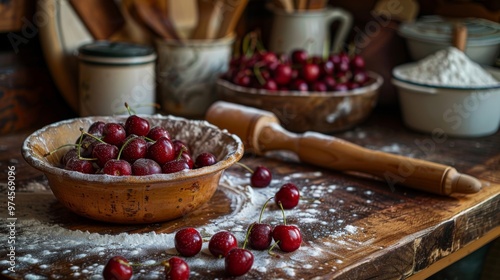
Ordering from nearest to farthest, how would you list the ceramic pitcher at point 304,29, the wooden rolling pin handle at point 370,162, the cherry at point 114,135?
the cherry at point 114,135 → the wooden rolling pin handle at point 370,162 → the ceramic pitcher at point 304,29

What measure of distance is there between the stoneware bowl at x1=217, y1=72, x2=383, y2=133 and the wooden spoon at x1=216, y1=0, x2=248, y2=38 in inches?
7.7

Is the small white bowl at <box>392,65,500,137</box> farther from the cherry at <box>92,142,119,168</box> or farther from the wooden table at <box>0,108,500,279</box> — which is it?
the cherry at <box>92,142,119,168</box>

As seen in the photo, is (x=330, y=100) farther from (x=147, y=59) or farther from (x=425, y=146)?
(x=147, y=59)

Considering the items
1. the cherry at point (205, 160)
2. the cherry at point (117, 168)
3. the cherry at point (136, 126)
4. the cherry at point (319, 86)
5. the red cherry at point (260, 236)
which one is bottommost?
the red cherry at point (260, 236)

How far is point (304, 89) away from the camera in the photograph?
1.61 m

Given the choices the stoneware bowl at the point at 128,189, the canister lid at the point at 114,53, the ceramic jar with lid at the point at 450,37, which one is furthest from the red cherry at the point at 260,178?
the ceramic jar with lid at the point at 450,37

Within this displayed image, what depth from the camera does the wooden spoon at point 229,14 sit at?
1739 millimetres

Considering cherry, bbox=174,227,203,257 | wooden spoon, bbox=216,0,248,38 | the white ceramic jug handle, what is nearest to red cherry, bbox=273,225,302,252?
cherry, bbox=174,227,203,257

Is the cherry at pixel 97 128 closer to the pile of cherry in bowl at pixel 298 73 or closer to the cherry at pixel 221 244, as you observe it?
the cherry at pixel 221 244

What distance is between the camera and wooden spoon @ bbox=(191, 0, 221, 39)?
1753 millimetres

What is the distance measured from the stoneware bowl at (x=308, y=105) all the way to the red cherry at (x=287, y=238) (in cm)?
59

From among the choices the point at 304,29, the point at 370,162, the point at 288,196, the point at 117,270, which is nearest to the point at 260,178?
the point at 288,196

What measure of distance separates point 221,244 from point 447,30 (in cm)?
104

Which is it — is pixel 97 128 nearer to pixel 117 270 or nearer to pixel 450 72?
pixel 117 270
